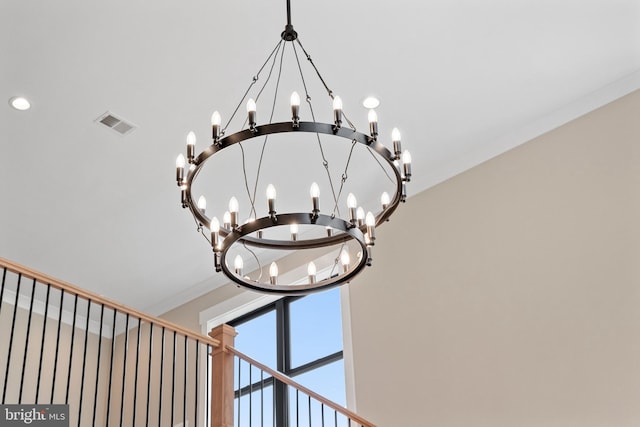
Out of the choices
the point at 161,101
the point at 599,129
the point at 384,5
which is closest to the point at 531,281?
the point at 599,129

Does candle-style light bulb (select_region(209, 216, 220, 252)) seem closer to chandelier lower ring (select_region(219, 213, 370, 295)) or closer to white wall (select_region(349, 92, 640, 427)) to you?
chandelier lower ring (select_region(219, 213, 370, 295))

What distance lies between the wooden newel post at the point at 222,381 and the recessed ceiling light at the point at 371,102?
184 centimetres

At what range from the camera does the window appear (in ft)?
22.1

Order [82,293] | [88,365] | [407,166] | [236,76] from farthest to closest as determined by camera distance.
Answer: [88,365] < [236,76] < [82,293] < [407,166]

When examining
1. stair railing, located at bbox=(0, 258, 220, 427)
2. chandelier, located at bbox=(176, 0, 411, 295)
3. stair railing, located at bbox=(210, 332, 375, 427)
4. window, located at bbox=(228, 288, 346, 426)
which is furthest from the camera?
stair railing, located at bbox=(0, 258, 220, 427)

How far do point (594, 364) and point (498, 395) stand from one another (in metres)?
0.69

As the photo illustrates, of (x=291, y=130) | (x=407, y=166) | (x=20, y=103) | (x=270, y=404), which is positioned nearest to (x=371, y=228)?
(x=407, y=166)

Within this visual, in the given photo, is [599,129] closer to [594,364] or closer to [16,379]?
[594,364]

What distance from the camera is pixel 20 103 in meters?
5.68

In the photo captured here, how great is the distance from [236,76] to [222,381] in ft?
6.57

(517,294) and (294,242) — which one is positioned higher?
(517,294)

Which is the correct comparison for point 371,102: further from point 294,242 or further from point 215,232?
point 215,232

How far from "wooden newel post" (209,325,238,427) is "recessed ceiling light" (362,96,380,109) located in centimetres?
184

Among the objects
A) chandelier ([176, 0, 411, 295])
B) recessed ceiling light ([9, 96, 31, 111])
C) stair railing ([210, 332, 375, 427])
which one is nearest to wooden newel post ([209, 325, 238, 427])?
stair railing ([210, 332, 375, 427])
